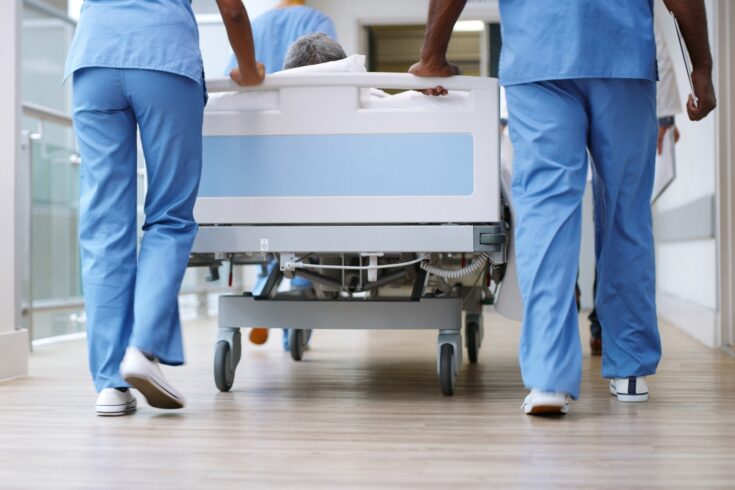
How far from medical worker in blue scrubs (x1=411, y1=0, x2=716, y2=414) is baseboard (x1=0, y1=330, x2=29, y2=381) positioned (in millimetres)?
1570

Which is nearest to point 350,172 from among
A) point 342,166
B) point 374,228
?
point 342,166

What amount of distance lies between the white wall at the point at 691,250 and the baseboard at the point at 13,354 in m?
2.66

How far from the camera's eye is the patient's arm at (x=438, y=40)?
235cm

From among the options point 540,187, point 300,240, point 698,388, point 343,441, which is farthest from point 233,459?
point 698,388

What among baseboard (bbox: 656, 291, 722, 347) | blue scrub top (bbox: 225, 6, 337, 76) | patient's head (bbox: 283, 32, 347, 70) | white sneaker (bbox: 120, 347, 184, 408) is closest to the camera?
white sneaker (bbox: 120, 347, 184, 408)

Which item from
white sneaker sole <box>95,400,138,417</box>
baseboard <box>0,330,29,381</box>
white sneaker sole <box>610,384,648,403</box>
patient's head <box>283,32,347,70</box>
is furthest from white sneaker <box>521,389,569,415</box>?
baseboard <box>0,330,29,381</box>

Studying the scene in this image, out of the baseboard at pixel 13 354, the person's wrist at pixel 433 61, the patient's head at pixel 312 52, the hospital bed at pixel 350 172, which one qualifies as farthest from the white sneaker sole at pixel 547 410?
the baseboard at pixel 13 354

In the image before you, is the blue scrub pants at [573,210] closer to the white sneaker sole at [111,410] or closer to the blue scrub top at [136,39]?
the blue scrub top at [136,39]

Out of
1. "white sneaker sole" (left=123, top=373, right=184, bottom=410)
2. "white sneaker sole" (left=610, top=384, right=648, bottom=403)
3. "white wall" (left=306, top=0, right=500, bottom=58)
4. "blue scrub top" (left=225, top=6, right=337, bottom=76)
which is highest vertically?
"white wall" (left=306, top=0, right=500, bottom=58)

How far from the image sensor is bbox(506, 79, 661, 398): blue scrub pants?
221cm

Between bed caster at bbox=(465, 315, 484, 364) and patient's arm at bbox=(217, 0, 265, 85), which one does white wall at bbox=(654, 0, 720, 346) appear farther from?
patient's arm at bbox=(217, 0, 265, 85)

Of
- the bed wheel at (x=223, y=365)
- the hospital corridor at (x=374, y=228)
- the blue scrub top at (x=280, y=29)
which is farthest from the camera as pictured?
the blue scrub top at (x=280, y=29)

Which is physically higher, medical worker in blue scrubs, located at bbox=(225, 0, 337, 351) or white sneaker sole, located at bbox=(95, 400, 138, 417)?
medical worker in blue scrubs, located at bbox=(225, 0, 337, 351)

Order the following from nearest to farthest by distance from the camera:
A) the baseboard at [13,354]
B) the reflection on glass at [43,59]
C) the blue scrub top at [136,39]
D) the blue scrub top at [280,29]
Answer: the blue scrub top at [136,39] < the baseboard at [13,354] < the blue scrub top at [280,29] < the reflection on glass at [43,59]
